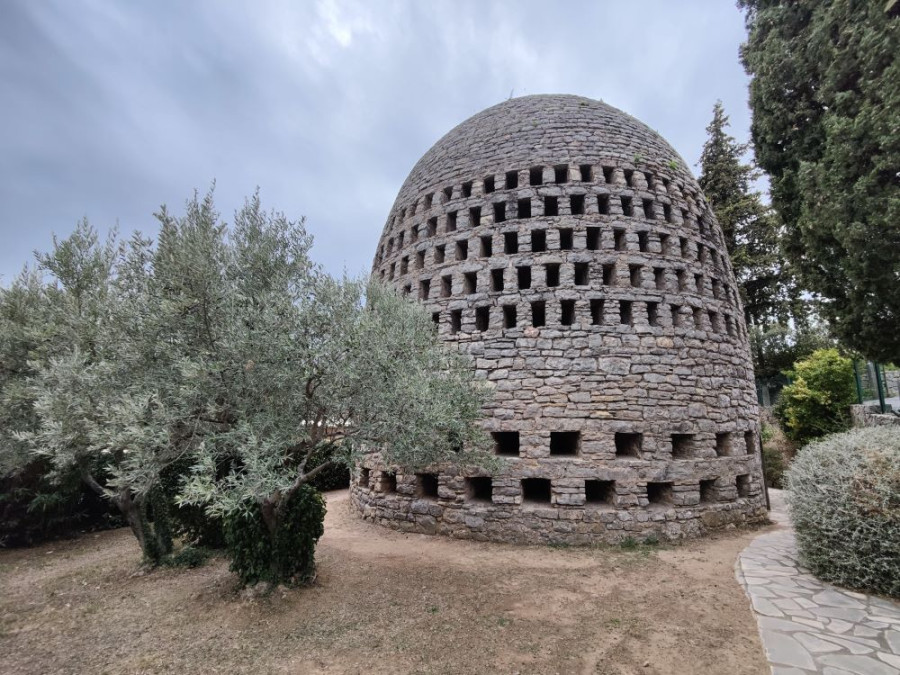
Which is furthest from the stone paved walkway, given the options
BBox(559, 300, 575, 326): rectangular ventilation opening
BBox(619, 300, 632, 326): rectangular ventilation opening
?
BBox(559, 300, 575, 326): rectangular ventilation opening

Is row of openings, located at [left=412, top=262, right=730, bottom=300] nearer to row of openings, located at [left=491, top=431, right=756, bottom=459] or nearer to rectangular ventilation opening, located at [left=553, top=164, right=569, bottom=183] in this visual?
rectangular ventilation opening, located at [left=553, top=164, right=569, bottom=183]

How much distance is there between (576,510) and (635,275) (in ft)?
19.4

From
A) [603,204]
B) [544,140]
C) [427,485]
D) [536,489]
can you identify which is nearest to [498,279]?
[603,204]

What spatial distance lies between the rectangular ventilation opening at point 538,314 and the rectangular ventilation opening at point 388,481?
214 inches

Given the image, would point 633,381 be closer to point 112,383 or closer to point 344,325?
point 344,325

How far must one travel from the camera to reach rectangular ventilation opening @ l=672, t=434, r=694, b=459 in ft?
31.8

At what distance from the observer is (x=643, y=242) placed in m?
10.9

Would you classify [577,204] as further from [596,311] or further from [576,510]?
[576,510]

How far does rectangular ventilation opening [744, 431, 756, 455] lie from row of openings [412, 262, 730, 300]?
12.2 feet

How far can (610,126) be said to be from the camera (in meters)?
11.9

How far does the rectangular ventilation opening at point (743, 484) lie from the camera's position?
1025 cm

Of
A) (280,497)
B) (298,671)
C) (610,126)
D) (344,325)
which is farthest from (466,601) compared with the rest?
(610,126)

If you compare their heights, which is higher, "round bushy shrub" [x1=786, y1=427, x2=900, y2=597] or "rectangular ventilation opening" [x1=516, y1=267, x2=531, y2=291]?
"rectangular ventilation opening" [x1=516, y1=267, x2=531, y2=291]

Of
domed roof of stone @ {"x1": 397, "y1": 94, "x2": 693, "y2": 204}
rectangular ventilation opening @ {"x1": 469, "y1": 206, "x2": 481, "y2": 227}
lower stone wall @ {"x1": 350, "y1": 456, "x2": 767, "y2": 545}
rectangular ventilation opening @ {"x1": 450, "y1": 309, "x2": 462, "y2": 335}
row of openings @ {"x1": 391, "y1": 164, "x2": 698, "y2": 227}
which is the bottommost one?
lower stone wall @ {"x1": 350, "y1": 456, "x2": 767, "y2": 545}
